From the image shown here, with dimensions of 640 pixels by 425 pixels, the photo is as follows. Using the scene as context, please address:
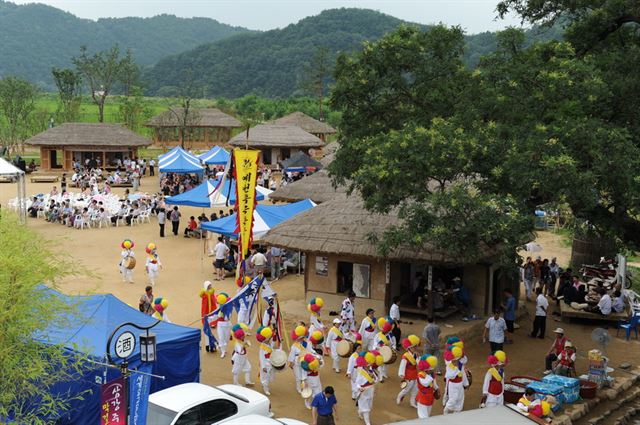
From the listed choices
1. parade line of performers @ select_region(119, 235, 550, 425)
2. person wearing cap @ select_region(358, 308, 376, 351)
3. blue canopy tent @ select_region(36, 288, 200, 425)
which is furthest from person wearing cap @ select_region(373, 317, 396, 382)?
blue canopy tent @ select_region(36, 288, 200, 425)

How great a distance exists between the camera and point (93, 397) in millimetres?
11016

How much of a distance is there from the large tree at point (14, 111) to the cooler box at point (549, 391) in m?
45.6

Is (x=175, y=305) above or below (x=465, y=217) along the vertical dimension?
below

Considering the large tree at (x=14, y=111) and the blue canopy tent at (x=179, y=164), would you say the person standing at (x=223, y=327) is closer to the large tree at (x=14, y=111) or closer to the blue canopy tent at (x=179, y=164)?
the blue canopy tent at (x=179, y=164)

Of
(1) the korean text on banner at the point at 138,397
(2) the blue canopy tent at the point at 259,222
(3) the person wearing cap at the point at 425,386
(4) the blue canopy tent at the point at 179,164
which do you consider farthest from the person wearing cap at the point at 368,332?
(4) the blue canopy tent at the point at 179,164

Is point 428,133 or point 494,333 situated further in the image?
point 494,333

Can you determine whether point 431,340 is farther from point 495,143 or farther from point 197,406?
point 197,406

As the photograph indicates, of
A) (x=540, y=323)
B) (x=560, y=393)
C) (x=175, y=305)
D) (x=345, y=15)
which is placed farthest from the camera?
(x=345, y=15)

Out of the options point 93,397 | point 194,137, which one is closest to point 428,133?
point 93,397

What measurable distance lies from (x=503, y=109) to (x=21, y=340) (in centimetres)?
1016

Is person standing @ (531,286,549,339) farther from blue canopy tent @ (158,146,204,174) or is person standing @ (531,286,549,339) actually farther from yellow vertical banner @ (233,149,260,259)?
blue canopy tent @ (158,146,204,174)

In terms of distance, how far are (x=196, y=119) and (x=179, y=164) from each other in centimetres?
2018

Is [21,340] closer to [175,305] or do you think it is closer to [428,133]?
[428,133]

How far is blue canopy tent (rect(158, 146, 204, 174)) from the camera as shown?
3475 centimetres
